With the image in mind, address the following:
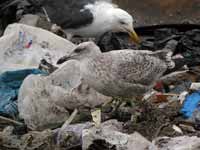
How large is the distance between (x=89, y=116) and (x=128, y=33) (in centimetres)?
207

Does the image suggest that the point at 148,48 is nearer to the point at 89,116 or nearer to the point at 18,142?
the point at 89,116

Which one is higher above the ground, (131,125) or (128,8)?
(131,125)

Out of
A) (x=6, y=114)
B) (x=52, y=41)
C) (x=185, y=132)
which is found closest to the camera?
(x=185, y=132)

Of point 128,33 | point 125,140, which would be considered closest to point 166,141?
point 125,140

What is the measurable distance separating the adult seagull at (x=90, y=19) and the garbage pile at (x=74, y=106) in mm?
509

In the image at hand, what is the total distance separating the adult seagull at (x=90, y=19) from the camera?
7645mm

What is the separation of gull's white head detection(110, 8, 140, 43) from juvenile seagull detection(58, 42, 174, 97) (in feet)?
5.49

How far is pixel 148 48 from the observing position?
24.9 feet

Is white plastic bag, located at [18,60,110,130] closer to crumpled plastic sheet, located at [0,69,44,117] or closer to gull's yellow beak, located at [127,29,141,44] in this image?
crumpled plastic sheet, located at [0,69,44,117]

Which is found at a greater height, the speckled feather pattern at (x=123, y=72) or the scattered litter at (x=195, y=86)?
the speckled feather pattern at (x=123, y=72)

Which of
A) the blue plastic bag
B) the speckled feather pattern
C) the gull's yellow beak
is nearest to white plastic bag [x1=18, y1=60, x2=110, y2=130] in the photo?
the speckled feather pattern

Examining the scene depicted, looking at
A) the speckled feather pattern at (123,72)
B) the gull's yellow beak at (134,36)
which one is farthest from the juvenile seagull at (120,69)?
the gull's yellow beak at (134,36)

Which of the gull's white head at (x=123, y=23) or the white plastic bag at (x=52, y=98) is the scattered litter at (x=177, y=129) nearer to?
the white plastic bag at (x=52, y=98)

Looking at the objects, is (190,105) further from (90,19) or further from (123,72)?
(90,19)
